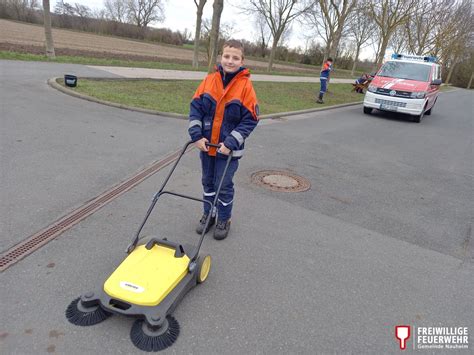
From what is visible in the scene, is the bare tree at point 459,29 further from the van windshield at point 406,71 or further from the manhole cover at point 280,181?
the manhole cover at point 280,181

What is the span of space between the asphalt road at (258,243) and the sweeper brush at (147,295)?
0.10 m

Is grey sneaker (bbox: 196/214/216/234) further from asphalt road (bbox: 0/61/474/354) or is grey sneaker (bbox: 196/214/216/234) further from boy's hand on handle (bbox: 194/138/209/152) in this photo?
boy's hand on handle (bbox: 194/138/209/152)

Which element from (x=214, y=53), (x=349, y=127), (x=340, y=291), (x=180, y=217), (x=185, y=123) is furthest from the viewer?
(x=214, y=53)

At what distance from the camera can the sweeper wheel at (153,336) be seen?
2139 millimetres

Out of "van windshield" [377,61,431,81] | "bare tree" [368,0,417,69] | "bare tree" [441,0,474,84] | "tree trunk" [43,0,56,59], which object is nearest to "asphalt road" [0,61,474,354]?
"van windshield" [377,61,431,81]

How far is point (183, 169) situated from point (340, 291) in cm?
322

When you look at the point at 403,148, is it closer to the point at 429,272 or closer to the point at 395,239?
the point at 395,239

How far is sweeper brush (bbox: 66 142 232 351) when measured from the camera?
2.17m

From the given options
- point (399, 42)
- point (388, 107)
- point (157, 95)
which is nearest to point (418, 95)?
point (388, 107)

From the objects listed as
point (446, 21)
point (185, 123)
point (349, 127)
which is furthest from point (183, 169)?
point (446, 21)

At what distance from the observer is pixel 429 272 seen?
10.9 ft

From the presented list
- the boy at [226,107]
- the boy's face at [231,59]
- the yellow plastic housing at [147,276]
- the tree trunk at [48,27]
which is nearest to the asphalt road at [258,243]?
the yellow plastic housing at [147,276]

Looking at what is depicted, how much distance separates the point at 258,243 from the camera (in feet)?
11.5

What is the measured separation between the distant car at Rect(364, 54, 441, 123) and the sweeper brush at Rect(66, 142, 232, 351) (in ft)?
39.0
